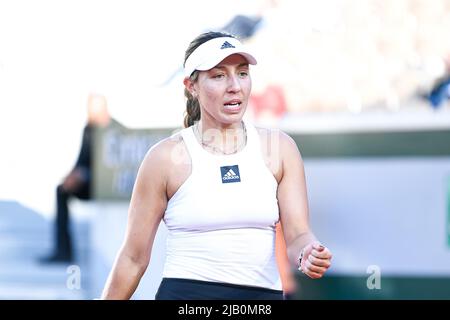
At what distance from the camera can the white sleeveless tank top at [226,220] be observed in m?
2.50

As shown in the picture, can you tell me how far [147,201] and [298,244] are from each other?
457 mm

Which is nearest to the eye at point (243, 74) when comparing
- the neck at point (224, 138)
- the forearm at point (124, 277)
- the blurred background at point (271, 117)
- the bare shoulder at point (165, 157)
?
the neck at point (224, 138)

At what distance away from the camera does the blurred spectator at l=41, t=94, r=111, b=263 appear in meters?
4.83

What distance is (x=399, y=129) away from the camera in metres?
4.59

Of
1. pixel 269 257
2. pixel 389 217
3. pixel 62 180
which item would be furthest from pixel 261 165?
pixel 62 180

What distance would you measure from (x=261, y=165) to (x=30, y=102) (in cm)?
264

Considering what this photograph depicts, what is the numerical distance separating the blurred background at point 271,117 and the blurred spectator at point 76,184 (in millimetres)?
32

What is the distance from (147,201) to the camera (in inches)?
103

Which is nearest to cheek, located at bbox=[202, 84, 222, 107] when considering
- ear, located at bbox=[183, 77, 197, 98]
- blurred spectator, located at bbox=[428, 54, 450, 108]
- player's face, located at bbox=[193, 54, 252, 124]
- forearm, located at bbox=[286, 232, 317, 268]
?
player's face, located at bbox=[193, 54, 252, 124]

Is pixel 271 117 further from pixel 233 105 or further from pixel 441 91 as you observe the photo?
pixel 233 105

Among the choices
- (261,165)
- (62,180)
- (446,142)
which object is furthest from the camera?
(62,180)

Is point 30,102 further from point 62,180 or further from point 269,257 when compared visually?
point 269,257

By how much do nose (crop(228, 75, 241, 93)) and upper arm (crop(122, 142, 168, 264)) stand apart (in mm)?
261

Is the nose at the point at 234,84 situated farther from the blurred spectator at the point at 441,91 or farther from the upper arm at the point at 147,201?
the blurred spectator at the point at 441,91
